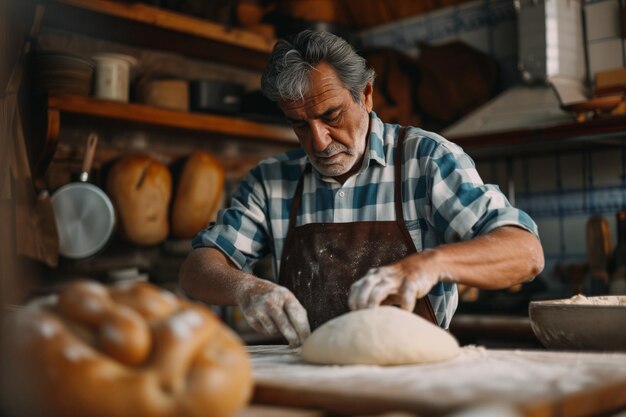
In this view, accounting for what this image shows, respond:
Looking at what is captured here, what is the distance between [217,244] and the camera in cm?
222

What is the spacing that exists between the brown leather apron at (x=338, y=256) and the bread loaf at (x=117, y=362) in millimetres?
1165

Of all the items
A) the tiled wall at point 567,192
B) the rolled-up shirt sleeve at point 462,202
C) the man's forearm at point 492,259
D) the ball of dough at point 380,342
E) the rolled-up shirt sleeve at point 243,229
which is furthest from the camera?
the tiled wall at point 567,192

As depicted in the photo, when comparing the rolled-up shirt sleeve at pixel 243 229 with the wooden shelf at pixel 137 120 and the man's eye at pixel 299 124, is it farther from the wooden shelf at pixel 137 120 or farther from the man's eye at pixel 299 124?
the wooden shelf at pixel 137 120

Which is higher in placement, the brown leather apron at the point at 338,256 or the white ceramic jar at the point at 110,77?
the white ceramic jar at the point at 110,77

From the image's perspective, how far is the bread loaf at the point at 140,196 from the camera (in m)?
3.22

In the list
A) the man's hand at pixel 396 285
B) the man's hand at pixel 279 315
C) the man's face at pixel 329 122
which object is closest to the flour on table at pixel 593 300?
the man's hand at pixel 396 285

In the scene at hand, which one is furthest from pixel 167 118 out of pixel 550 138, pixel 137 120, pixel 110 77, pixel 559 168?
pixel 559 168

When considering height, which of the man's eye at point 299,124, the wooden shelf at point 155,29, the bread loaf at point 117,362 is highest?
the wooden shelf at point 155,29

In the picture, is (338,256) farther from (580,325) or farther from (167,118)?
(167,118)

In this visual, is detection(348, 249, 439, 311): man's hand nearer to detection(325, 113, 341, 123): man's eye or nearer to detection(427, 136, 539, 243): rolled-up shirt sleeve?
detection(427, 136, 539, 243): rolled-up shirt sleeve

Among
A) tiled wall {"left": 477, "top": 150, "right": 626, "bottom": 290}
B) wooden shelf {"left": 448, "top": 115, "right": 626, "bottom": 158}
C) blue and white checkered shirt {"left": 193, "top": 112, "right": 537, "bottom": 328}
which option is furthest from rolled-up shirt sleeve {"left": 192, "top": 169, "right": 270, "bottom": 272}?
tiled wall {"left": 477, "top": 150, "right": 626, "bottom": 290}

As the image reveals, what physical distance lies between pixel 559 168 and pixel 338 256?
2004mm

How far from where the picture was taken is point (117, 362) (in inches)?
33.3

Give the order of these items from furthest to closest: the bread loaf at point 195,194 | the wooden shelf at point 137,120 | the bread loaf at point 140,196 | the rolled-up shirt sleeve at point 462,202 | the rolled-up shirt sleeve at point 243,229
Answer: the bread loaf at point 195,194 < the bread loaf at point 140,196 < the wooden shelf at point 137,120 < the rolled-up shirt sleeve at point 243,229 < the rolled-up shirt sleeve at point 462,202
